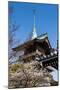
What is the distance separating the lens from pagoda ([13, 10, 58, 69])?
211cm

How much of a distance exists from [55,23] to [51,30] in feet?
0.30

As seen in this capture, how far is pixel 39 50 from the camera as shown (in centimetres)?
215

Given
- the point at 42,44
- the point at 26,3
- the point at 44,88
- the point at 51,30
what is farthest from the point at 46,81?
the point at 26,3

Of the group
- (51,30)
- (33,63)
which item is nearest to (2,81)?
(33,63)

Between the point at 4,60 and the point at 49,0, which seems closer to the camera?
the point at 4,60

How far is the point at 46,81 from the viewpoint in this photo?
215 cm

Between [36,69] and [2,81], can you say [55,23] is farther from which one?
[2,81]

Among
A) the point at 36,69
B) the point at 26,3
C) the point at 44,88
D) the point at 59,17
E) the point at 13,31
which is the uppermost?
the point at 26,3

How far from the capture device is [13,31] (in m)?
2.08

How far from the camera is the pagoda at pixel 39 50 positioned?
2.11 m

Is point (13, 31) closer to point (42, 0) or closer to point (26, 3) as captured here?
point (26, 3)

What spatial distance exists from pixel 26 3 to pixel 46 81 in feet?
2.75

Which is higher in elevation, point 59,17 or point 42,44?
point 59,17

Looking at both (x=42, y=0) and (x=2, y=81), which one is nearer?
(x=2, y=81)
